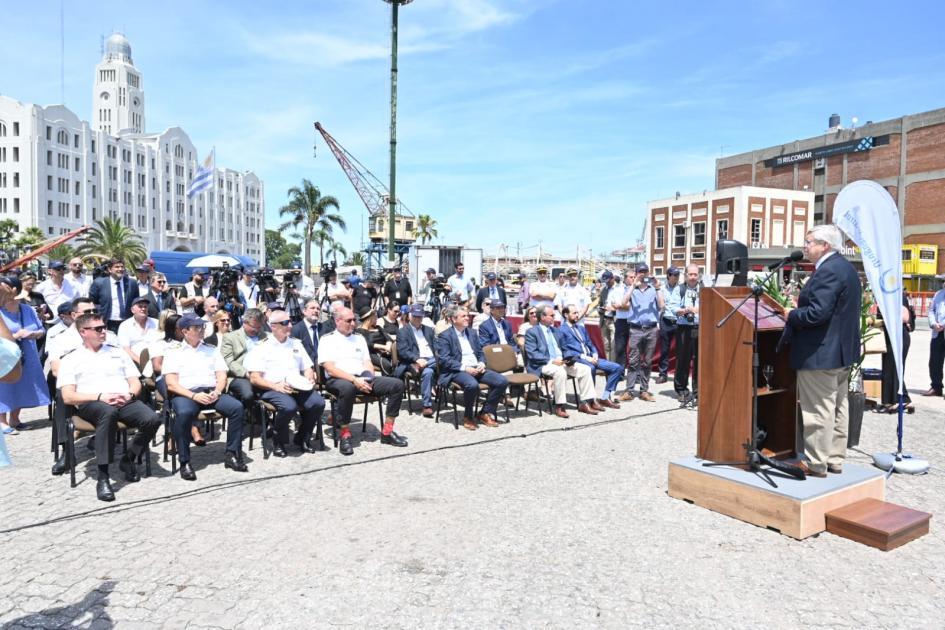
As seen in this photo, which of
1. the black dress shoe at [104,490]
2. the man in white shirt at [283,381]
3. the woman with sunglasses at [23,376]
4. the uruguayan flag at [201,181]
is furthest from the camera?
the uruguayan flag at [201,181]

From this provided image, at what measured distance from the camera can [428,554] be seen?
12.9 feet

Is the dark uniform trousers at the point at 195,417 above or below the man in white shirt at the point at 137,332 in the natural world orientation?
below

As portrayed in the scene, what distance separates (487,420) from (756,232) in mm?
48557

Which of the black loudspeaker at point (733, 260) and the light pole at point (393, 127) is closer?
the black loudspeaker at point (733, 260)

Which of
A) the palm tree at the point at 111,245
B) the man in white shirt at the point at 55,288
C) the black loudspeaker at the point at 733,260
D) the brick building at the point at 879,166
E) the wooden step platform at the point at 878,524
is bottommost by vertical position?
the wooden step platform at the point at 878,524

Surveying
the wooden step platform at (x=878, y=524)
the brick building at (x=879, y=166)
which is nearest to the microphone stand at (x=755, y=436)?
the wooden step platform at (x=878, y=524)

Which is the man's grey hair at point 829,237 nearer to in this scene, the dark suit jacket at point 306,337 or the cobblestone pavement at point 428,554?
the cobblestone pavement at point 428,554

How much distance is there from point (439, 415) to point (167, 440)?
122 inches

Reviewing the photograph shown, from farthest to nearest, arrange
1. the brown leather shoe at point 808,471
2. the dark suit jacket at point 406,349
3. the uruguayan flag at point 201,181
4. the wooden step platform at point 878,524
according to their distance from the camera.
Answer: the uruguayan flag at point 201,181 < the dark suit jacket at point 406,349 < the brown leather shoe at point 808,471 < the wooden step platform at point 878,524

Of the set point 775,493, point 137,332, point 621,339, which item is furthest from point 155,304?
point 775,493

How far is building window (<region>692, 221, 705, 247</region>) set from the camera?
173ft

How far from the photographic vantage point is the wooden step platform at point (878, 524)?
4016mm

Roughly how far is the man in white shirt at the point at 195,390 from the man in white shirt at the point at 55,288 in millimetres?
4628

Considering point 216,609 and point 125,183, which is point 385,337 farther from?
point 125,183
